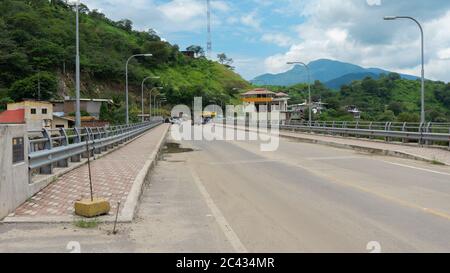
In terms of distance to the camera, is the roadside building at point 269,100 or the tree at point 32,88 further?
the roadside building at point 269,100

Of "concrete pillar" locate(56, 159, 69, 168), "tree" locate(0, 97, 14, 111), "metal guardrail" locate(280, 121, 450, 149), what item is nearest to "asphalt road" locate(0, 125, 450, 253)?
"concrete pillar" locate(56, 159, 69, 168)

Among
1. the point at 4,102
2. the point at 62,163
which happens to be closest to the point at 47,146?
the point at 62,163

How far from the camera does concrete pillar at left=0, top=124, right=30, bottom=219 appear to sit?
303 inches

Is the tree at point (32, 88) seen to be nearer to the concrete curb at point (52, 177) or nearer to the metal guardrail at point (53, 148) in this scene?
the metal guardrail at point (53, 148)

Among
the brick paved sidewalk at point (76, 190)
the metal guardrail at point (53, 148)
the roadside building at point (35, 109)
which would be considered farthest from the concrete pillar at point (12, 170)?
the roadside building at point (35, 109)

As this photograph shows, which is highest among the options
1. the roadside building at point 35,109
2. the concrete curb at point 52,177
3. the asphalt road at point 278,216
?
the roadside building at point 35,109

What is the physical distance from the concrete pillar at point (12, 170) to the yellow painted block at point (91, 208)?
1078mm

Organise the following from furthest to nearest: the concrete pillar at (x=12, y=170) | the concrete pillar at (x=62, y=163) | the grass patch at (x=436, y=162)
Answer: the grass patch at (x=436, y=162)
the concrete pillar at (x=62, y=163)
the concrete pillar at (x=12, y=170)

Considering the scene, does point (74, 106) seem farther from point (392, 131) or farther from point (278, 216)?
point (278, 216)

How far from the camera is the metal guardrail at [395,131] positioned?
23875 mm

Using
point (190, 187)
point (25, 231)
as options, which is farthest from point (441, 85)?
point (25, 231)

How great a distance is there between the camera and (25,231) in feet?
23.2

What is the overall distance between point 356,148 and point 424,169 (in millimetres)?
9626

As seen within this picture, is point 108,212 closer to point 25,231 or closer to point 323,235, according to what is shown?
point 25,231
